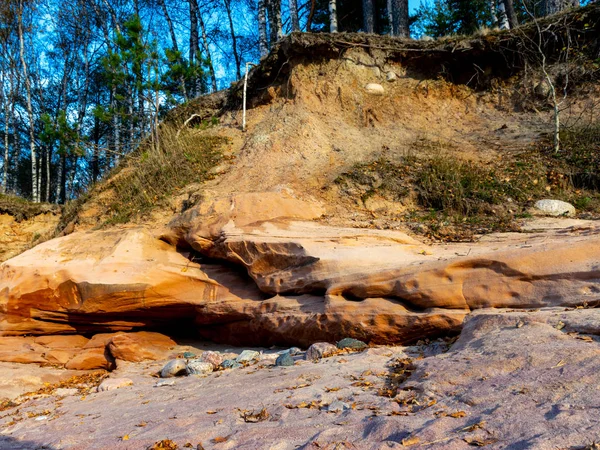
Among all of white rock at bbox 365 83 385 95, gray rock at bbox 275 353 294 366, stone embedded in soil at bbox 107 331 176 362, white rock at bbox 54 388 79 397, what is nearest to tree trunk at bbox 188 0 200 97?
white rock at bbox 365 83 385 95

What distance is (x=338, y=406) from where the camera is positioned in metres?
2.77

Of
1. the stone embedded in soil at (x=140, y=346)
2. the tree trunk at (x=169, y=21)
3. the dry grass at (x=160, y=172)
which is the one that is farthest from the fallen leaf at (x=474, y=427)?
the tree trunk at (x=169, y=21)

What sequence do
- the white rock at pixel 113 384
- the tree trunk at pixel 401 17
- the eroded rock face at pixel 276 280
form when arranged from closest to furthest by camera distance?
1. the eroded rock face at pixel 276 280
2. the white rock at pixel 113 384
3. the tree trunk at pixel 401 17

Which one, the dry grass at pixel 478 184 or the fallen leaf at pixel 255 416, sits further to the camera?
the dry grass at pixel 478 184

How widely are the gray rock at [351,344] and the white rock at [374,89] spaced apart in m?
6.88

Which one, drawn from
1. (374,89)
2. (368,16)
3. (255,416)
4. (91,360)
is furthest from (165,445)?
(368,16)

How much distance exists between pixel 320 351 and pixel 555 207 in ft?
14.4

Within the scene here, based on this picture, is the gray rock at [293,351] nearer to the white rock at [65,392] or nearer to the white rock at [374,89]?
the white rock at [65,392]

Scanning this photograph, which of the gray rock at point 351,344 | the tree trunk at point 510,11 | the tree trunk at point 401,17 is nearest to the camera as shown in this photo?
the gray rock at point 351,344

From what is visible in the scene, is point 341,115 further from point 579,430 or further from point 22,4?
point 22,4

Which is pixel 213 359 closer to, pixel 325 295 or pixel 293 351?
pixel 293 351

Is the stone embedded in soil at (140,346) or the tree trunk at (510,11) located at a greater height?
the tree trunk at (510,11)

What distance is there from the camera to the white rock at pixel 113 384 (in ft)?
15.4

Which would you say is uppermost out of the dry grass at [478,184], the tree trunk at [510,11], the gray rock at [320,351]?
the tree trunk at [510,11]
